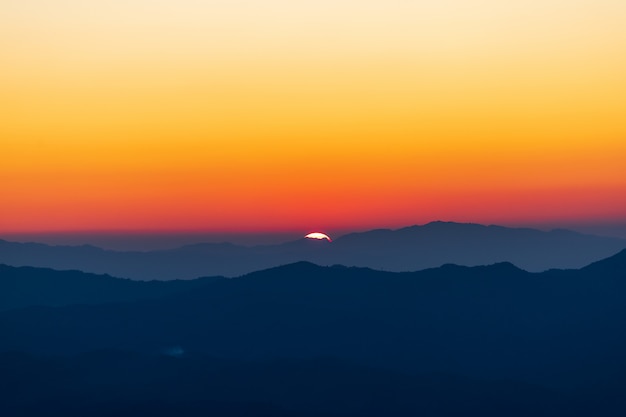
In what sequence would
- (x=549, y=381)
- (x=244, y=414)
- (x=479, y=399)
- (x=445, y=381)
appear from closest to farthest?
(x=244, y=414) → (x=479, y=399) → (x=445, y=381) → (x=549, y=381)

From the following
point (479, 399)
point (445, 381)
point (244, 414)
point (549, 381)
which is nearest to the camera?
point (244, 414)

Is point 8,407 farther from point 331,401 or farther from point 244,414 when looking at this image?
point 331,401

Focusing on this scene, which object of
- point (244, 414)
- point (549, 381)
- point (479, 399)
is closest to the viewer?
point (244, 414)

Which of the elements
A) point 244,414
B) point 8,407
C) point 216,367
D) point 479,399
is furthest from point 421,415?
point 8,407

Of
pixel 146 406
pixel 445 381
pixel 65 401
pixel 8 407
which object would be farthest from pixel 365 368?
pixel 8 407

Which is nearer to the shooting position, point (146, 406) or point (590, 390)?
point (146, 406)

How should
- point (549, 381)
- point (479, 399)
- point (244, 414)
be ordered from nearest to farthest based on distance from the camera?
point (244, 414), point (479, 399), point (549, 381)

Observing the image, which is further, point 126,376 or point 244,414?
point 126,376

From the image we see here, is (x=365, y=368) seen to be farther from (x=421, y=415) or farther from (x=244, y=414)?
(x=244, y=414)
